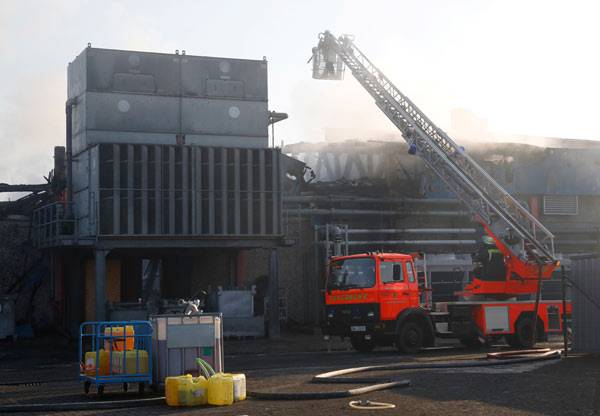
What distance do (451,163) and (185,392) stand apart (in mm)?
18567

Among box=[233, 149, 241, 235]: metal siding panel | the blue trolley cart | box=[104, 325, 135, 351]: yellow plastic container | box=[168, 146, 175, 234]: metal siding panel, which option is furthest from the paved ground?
box=[233, 149, 241, 235]: metal siding panel

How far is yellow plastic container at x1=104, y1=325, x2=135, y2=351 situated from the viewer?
1695 cm

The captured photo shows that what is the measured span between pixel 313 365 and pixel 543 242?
11609 millimetres

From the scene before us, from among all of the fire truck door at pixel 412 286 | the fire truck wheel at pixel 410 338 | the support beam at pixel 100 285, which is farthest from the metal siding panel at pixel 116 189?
the fire truck wheel at pixel 410 338

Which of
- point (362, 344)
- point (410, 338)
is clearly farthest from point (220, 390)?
point (362, 344)

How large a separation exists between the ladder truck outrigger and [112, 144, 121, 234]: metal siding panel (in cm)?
804

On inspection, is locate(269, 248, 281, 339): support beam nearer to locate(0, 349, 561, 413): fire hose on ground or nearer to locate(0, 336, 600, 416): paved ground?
locate(0, 336, 600, 416): paved ground

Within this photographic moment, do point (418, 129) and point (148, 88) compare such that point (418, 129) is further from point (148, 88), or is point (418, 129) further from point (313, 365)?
point (313, 365)

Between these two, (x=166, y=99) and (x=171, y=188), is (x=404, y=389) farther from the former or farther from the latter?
(x=166, y=99)

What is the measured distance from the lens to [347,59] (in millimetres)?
34625

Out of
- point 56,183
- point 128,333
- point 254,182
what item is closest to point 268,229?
point 254,182

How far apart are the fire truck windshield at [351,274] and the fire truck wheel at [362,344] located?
144 centimetres

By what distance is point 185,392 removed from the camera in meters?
14.8

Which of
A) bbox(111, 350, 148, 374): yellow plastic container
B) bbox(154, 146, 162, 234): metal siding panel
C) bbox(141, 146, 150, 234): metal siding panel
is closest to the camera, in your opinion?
bbox(111, 350, 148, 374): yellow plastic container
